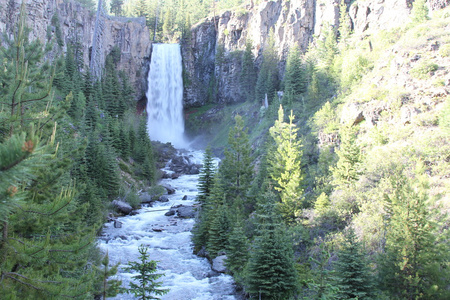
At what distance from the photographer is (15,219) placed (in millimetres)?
5617

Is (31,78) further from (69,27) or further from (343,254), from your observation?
(69,27)

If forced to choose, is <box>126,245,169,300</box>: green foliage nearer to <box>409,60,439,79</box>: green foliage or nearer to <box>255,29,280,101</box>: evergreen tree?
<box>409,60,439,79</box>: green foliage

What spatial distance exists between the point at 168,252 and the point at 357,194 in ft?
37.3

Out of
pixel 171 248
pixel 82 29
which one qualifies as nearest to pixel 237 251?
pixel 171 248

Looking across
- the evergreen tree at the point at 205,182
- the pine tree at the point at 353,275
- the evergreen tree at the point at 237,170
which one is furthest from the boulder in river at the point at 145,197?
the pine tree at the point at 353,275

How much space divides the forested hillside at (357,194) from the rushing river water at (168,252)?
41.5 inches

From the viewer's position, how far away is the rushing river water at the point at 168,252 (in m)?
14.3

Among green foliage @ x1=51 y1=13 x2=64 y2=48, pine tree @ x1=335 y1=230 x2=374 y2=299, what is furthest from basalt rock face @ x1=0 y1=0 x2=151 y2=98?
pine tree @ x1=335 y1=230 x2=374 y2=299

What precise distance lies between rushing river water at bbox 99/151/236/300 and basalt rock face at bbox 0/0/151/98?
15.3 m

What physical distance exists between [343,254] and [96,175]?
75.4 ft

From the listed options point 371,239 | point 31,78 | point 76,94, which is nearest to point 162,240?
point 371,239

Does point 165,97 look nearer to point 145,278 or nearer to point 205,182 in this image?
point 205,182

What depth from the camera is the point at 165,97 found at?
65.7 metres

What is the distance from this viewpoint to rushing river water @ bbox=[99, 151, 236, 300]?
14273 millimetres
